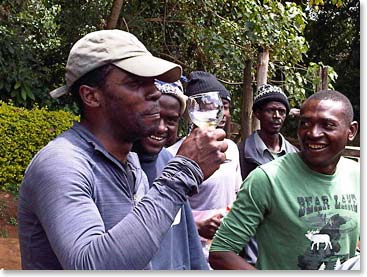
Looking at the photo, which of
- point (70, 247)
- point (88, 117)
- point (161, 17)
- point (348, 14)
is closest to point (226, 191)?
point (88, 117)

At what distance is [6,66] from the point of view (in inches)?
279

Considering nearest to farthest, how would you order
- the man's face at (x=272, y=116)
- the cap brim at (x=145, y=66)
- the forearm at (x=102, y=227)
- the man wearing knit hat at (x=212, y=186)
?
the forearm at (x=102, y=227), the cap brim at (x=145, y=66), the man wearing knit hat at (x=212, y=186), the man's face at (x=272, y=116)

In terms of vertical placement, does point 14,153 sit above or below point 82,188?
below

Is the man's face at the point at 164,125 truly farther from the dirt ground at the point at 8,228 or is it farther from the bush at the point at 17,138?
the bush at the point at 17,138

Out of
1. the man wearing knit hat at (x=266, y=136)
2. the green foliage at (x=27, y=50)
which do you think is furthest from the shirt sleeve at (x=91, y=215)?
the green foliage at (x=27, y=50)

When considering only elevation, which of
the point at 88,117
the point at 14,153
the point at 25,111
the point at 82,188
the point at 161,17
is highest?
the point at 161,17

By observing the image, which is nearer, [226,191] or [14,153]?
[226,191]

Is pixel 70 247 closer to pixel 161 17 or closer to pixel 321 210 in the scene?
pixel 321 210

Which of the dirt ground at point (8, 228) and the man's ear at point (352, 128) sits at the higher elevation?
the man's ear at point (352, 128)

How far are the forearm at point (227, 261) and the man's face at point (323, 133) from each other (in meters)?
0.36

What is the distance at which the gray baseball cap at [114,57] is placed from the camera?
1.27m

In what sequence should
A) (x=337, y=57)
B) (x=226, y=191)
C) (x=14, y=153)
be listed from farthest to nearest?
(x=337, y=57)
(x=14, y=153)
(x=226, y=191)

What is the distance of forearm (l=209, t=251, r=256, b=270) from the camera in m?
1.74

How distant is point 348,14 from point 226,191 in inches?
339
